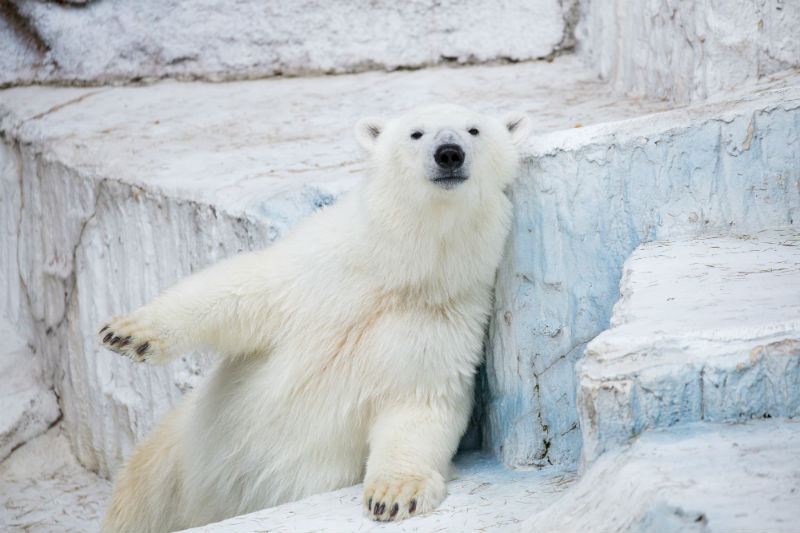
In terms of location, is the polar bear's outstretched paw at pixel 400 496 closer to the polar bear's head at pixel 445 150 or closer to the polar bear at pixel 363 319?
the polar bear at pixel 363 319

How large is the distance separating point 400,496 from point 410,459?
0.67ft

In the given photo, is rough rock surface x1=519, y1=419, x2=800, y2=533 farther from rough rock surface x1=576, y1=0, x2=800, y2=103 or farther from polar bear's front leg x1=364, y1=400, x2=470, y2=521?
rough rock surface x1=576, y1=0, x2=800, y2=103

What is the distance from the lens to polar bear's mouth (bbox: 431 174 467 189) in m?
2.95

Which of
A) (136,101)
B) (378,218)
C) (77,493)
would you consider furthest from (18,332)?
(378,218)

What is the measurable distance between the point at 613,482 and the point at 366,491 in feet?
3.10

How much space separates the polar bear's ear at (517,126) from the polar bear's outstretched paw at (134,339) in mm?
1374

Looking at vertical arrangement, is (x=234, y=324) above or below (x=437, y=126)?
below

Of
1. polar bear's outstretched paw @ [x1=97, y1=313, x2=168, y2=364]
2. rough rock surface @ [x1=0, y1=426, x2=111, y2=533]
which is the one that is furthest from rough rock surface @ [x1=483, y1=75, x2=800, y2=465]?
rough rock surface @ [x1=0, y1=426, x2=111, y2=533]

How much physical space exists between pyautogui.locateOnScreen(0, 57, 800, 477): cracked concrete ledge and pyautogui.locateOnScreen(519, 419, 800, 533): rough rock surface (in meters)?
0.95

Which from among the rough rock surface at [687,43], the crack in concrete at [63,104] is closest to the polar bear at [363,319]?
the rough rock surface at [687,43]

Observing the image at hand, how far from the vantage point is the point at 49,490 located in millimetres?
5273

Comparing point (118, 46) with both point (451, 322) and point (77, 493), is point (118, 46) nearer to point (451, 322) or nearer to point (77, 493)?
point (77, 493)

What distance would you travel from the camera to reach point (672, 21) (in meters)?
4.46

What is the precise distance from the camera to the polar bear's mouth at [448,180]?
9.68ft
